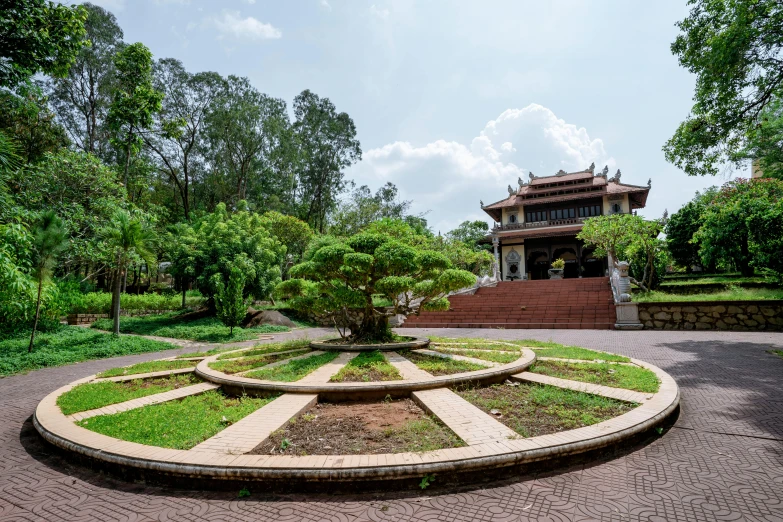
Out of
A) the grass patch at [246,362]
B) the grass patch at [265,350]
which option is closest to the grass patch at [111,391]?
the grass patch at [246,362]

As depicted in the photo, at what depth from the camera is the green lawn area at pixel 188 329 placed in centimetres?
1347

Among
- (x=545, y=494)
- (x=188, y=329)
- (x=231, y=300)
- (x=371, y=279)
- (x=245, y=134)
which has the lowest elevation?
(x=188, y=329)

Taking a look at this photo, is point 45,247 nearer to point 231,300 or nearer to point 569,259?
point 231,300

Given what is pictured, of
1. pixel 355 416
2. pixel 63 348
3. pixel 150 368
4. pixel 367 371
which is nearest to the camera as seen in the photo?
pixel 355 416

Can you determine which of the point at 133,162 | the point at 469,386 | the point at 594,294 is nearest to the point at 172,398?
Answer: the point at 469,386

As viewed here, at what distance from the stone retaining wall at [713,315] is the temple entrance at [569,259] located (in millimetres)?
17594

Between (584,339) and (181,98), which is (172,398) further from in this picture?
(181,98)

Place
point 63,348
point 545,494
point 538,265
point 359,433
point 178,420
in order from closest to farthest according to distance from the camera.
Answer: point 545,494 → point 359,433 → point 178,420 → point 63,348 → point 538,265

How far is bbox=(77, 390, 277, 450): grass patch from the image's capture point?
3.46 metres

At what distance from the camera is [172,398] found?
4844mm

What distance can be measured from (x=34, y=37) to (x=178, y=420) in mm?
8598

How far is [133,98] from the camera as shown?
43.9 feet

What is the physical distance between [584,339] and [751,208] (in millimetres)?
9195

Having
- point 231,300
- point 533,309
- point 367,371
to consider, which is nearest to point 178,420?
point 367,371
